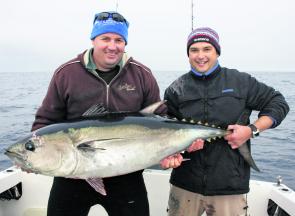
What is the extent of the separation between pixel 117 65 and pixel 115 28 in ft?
1.33

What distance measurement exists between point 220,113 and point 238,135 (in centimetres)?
37

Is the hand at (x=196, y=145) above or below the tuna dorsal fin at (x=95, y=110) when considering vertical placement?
below

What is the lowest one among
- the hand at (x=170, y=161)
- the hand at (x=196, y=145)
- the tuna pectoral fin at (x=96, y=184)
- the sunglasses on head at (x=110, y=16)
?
the tuna pectoral fin at (x=96, y=184)

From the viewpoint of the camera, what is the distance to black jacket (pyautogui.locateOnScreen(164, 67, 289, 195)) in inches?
155

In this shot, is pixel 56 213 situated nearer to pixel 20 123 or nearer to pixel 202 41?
pixel 202 41

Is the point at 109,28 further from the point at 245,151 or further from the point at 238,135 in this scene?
the point at 245,151

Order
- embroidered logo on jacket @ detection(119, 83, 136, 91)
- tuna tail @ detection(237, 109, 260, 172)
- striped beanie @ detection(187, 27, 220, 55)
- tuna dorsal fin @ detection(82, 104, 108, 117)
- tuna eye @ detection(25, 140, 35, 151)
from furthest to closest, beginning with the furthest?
striped beanie @ detection(187, 27, 220, 55)
tuna tail @ detection(237, 109, 260, 172)
embroidered logo on jacket @ detection(119, 83, 136, 91)
tuna dorsal fin @ detection(82, 104, 108, 117)
tuna eye @ detection(25, 140, 35, 151)

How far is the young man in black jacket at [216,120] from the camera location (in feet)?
12.9

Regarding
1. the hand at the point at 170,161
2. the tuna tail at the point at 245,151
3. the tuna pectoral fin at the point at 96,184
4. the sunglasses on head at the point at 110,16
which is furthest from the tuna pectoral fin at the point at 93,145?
the tuna tail at the point at 245,151

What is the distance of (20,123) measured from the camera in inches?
644

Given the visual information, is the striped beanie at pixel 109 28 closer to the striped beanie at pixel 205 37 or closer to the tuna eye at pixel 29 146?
the striped beanie at pixel 205 37

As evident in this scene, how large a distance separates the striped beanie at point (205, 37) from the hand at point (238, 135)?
1.05 metres

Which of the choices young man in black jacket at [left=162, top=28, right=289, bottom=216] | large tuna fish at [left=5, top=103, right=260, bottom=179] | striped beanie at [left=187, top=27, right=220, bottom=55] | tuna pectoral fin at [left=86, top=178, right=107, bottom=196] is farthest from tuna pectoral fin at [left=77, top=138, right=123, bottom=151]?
striped beanie at [left=187, top=27, right=220, bottom=55]

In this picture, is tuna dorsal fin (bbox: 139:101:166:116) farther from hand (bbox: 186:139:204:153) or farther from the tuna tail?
the tuna tail
